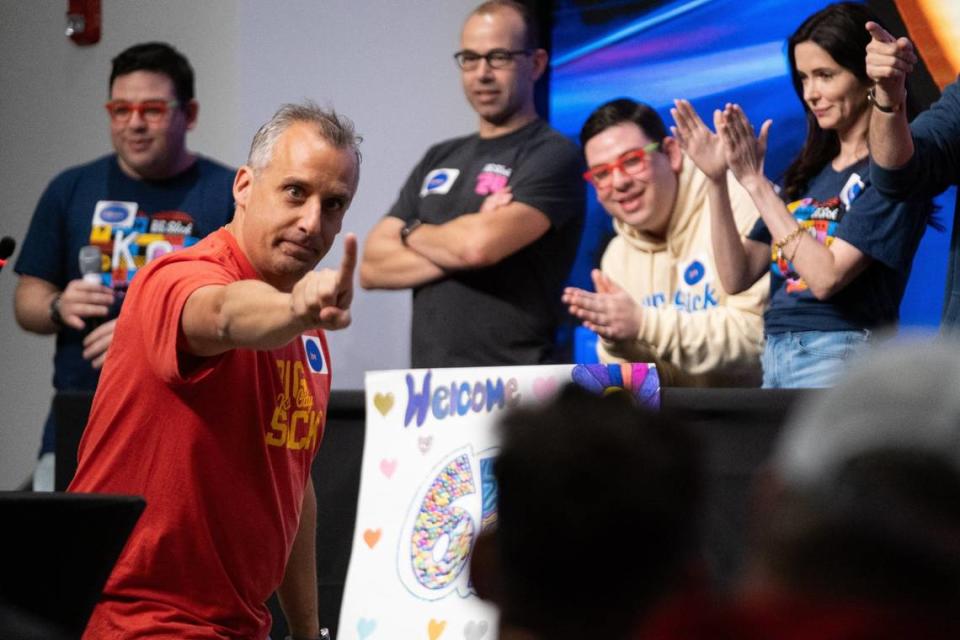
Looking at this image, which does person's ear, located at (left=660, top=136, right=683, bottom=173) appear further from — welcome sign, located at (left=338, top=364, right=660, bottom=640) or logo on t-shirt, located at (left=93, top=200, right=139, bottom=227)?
logo on t-shirt, located at (left=93, top=200, right=139, bottom=227)

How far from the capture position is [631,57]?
541 centimetres

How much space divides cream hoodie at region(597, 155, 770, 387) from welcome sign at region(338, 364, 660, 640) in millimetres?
448

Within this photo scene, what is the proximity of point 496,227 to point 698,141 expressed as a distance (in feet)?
2.50

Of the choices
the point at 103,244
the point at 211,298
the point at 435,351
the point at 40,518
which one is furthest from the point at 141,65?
the point at 40,518

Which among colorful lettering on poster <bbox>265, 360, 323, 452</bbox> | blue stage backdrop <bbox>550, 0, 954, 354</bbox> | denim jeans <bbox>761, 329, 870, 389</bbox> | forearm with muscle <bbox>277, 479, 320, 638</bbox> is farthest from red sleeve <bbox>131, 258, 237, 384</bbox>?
blue stage backdrop <bbox>550, 0, 954, 354</bbox>

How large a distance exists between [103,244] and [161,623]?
2.39 meters

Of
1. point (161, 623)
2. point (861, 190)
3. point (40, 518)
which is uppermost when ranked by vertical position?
point (861, 190)

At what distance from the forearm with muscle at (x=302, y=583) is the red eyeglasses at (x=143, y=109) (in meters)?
2.11

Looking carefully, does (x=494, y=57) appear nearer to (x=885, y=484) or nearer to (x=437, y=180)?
(x=437, y=180)

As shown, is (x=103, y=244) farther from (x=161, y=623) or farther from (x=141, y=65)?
(x=161, y=623)

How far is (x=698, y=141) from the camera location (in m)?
3.83

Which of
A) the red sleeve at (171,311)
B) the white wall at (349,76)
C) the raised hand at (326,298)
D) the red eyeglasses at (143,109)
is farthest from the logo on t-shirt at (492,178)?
the raised hand at (326,298)

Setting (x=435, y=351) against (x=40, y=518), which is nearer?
(x=40, y=518)

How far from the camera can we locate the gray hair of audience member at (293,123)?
2639 mm
